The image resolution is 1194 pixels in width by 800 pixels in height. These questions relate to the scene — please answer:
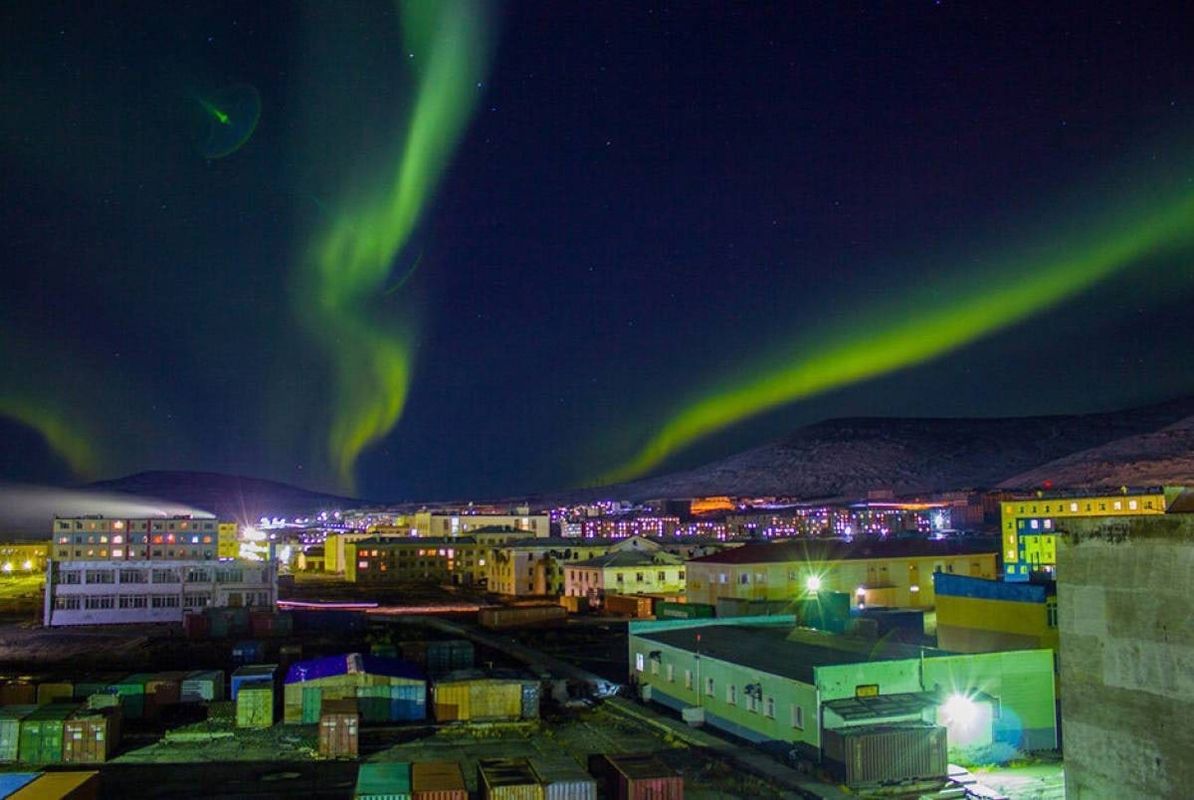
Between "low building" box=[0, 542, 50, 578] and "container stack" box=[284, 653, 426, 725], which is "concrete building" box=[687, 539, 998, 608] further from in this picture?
"low building" box=[0, 542, 50, 578]

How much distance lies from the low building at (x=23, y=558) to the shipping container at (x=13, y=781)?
106025mm

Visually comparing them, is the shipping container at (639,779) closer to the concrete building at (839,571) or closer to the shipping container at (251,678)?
the shipping container at (251,678)

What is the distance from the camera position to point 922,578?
163ft

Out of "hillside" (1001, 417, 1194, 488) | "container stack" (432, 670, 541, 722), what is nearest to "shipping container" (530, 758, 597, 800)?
"container stack" (432, 670, 541, 722)

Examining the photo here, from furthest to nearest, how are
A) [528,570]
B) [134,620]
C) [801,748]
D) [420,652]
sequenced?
1. [528,570]
2. [134,620]
3. [420,652]
4. [801,748]

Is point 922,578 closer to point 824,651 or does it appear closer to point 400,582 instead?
point 824,651

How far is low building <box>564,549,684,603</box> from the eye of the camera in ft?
192

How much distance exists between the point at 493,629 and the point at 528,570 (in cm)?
2036

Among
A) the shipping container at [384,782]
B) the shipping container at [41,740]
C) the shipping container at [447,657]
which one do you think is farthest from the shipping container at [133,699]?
the shipping container at [384,782]

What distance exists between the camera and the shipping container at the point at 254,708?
26188mm

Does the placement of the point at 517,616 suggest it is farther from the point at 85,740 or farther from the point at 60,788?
the point at 60,788

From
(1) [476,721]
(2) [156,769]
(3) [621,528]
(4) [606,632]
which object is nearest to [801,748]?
(1) [476,721]

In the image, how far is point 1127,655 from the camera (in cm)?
1664

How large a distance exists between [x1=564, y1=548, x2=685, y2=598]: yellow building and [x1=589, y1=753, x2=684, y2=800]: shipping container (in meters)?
40.1
